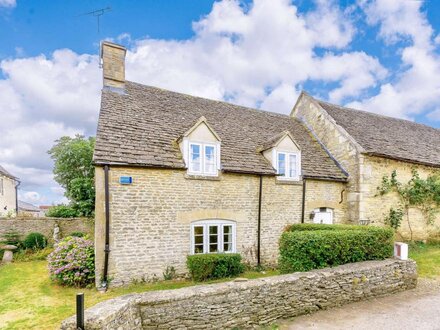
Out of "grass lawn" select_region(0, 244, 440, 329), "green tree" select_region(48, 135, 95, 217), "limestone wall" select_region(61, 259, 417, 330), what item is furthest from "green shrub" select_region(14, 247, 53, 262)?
"limestone wall" select_region(61, 259, 417, 330)

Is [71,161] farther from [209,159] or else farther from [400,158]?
[400,158]

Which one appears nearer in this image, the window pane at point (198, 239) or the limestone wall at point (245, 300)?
the limestone wall at point (245, 300)

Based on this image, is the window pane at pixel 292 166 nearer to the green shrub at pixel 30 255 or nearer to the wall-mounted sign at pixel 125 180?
the wall-mounted sign at pixel 125 180

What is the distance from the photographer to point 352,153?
524 inches

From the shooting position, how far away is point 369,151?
1293 centimetres

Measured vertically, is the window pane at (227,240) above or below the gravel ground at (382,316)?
above

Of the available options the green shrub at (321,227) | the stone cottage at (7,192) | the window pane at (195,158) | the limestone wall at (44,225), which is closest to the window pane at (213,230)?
the window pane at (195,158)

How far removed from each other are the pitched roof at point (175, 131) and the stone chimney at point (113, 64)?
533mm

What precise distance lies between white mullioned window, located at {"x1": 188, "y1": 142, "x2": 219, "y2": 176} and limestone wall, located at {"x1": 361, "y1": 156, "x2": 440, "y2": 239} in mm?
7790

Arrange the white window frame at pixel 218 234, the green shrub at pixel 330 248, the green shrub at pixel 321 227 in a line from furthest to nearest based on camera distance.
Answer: the white window frame at pixel 218 234 < the green shrub at pixel 321 227 < the green shrub at pixel 330 248

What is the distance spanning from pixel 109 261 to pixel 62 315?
211 cm

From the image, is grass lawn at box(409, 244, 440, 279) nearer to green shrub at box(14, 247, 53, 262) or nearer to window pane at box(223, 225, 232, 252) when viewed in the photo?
window pane at box(223, 225, 232, 252)

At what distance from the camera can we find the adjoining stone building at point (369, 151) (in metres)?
13.0

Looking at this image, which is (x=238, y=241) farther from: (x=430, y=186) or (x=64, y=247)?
(x=430, y=186)
